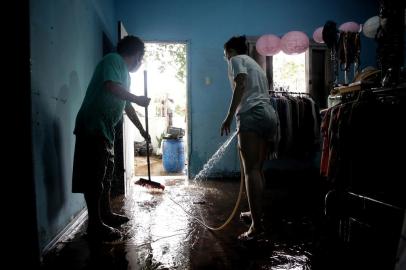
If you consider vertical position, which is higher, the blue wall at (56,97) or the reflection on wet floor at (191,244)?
→ the blue wall at (56,97)

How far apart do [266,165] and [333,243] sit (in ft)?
10.4

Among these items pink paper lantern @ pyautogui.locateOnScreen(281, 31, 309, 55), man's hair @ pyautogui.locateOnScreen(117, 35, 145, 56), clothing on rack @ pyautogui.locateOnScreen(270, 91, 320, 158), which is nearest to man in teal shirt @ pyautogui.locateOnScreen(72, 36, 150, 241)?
man's hair @ pyautogui.locateOnScreen(117, 35, 145, 56)

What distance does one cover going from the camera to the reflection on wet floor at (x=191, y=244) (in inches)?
83.7

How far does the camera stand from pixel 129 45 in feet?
9.25

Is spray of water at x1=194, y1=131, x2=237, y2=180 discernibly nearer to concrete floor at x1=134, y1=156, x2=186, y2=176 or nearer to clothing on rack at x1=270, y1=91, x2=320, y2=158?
Result: concrete floor at x1=134, y1=156, x2=186, y2=176

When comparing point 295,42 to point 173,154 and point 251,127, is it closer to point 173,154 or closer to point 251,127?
point 251,127

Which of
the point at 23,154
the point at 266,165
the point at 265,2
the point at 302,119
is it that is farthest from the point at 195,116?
the point at 23,154

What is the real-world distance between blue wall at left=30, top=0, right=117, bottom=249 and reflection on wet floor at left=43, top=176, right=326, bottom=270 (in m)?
0.34

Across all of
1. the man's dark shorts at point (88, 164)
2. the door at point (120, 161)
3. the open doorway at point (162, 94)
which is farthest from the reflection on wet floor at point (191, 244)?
the open doorway at point (162, 94)

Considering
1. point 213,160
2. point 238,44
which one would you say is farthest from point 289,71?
point 238,44

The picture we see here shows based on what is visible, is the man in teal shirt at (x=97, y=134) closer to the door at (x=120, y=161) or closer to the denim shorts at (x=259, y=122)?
the denim shorts at (x=259, y=122)

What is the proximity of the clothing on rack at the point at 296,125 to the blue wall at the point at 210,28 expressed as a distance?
50.1 inches

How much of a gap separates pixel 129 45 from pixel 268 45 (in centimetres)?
300

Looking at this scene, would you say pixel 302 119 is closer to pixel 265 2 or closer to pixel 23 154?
pixel 265 2
